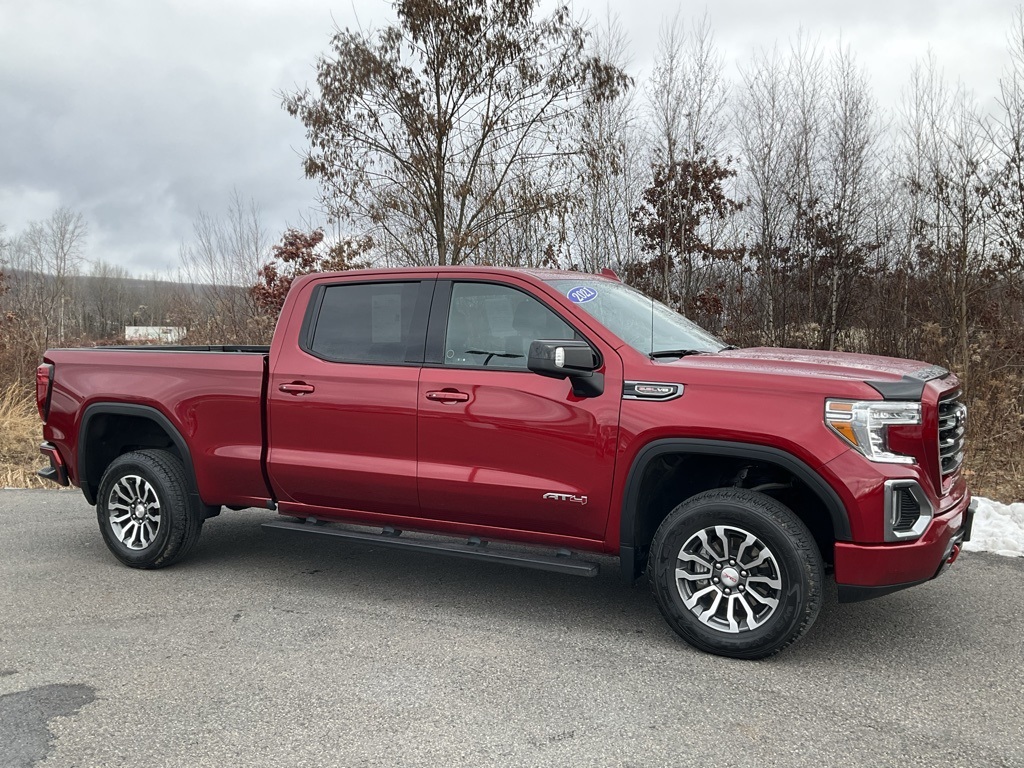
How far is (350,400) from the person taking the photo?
193 inches

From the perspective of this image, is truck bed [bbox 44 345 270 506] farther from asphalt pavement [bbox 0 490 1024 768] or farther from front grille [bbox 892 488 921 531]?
front grille [bbox 892 488 921 531]

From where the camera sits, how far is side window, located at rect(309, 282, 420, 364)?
4.96 m

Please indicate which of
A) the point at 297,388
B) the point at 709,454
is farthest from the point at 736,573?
the point at 297,388

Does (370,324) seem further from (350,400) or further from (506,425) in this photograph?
(506,425)

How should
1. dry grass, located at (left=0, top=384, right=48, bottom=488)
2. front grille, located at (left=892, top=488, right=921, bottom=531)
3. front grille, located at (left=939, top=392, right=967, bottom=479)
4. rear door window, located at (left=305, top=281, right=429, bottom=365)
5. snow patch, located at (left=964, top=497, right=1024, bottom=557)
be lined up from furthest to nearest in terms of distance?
dry grass, located at (left=0, top=384, right=48, bottom=488) < snow patch, located at (left=964, top=497, right=1024, bottom=557) < rear door window, located at (left=305, top=281, right=429, bottom=365) < front grille, located at (left=939, top=392, right=967, bottom=479) < front grille, located at (left=892, top=488, right=921, bottom=531)

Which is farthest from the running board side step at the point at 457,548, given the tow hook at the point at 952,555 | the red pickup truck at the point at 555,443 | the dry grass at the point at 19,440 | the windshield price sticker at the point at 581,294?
the dry grass at the point at 19,440

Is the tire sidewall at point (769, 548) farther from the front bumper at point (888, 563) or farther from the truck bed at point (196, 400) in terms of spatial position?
the truck bed at point (196, 400)

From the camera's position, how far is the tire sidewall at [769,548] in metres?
3.88

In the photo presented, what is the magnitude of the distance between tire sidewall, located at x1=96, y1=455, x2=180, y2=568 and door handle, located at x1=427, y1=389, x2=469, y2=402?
2.05 metres

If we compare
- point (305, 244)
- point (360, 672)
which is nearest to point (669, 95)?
point (305, 244)

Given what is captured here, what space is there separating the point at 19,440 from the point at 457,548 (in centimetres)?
925

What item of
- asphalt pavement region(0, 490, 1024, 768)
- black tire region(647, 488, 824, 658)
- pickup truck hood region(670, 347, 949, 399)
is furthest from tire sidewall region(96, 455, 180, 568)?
pickup truck hood region(670, 347, 949, 399)

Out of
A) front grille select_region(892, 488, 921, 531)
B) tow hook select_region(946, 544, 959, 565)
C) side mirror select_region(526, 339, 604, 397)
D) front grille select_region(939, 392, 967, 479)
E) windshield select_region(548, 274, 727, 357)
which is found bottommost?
tow hook select_region(946, 544, 959, 565)

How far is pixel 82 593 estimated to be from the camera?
16.8 feet
